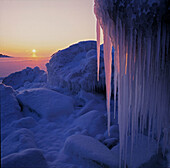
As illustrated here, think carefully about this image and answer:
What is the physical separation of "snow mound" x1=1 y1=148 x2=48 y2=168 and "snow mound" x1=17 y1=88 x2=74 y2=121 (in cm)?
199

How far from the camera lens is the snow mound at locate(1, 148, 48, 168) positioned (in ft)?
4.90

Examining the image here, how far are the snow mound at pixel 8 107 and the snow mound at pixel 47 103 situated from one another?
33 cm

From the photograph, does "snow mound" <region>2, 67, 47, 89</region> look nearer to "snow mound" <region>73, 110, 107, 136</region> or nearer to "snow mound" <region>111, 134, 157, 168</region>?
"snow mound" <region>73, 110, 107, 136</region>

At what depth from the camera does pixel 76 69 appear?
19.4 feet

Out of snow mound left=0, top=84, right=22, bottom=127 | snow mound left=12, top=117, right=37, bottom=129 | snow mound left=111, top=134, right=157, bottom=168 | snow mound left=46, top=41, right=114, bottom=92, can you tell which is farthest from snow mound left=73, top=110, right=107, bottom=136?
snow mound left=46, top=41, right=114, bottom=92

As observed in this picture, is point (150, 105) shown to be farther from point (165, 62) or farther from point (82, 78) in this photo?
point (82, 78)

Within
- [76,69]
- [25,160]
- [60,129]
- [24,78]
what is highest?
[76,69]

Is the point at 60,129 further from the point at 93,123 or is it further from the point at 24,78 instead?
the point at 24,78

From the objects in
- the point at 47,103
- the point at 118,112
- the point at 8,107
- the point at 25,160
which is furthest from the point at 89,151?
the point at 8,107

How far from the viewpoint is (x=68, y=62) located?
6.91 metres

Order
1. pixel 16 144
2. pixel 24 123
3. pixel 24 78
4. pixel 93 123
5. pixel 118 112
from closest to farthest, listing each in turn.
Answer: pixel 118 112 < pixel 16 144 < pixel 24 123 < pixel 93 123 < pixel 24 78

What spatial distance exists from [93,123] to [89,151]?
4.10 feet

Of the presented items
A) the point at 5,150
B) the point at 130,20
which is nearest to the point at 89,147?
the point at 5,150

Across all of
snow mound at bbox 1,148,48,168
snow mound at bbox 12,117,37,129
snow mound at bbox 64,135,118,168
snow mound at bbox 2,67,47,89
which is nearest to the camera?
snow mound at bbox 1,148,48,168
